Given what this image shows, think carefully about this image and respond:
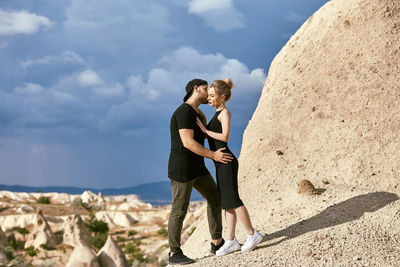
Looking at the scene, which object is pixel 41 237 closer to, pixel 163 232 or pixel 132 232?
pixel 132 232

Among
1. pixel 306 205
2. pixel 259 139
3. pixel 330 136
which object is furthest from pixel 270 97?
pixel 306 205

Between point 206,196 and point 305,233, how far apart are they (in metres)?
1.47

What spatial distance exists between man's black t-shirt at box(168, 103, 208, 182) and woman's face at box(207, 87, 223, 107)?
24 centimetres

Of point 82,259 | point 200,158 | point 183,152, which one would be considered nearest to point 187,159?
point 183,152

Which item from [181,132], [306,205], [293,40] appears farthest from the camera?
[293,40]

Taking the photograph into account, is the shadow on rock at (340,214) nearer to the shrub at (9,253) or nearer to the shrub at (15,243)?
the shrub at (9,253)

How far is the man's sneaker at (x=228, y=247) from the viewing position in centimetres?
534

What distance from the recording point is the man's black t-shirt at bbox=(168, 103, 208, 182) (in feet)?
16.5

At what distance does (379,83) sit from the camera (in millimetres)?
8594

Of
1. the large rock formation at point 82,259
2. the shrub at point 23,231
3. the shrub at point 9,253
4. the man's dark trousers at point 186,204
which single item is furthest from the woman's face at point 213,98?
the shrub at point 23,231

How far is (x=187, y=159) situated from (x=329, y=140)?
13.9ft

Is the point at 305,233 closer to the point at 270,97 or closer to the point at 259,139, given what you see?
the point at 259,139

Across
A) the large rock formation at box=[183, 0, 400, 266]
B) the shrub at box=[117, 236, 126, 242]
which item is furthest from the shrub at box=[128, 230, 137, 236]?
the large rock formation at box=[183, 0, 400, 266]

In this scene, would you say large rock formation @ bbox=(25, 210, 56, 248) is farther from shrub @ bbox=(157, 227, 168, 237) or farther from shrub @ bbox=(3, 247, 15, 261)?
shrub @ bbox=(157, 227, 168, 237)
